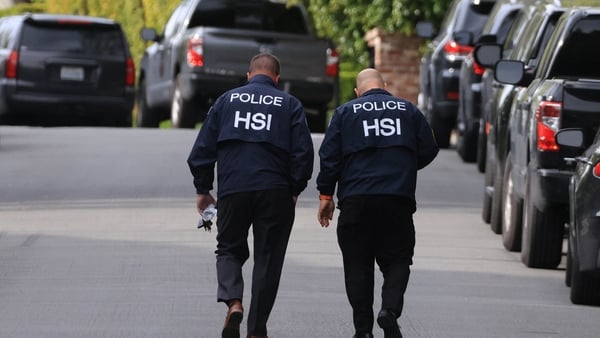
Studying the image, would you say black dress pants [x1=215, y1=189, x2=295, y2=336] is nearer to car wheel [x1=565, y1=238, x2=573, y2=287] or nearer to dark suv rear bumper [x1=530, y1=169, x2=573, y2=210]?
car wheel [x1=565, y1=238, x2=573, y2=287]

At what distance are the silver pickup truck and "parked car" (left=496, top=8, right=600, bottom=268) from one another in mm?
11862

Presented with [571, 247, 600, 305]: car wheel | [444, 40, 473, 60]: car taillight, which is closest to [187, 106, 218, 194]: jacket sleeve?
[571, 247, 600, 305]: car wheel

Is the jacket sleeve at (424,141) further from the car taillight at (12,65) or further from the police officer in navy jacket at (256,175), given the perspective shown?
the car taillight at (12,65)

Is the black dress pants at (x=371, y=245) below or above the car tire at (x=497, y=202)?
above

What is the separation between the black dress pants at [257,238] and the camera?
34.2 feet

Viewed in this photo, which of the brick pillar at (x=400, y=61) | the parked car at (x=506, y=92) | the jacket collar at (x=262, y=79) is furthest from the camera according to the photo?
the brick pillar at (x=400, y=61)

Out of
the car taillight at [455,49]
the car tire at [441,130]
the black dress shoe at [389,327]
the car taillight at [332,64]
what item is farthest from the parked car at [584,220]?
the car taillight at [332,64]

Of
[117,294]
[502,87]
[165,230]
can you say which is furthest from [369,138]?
[502,87]

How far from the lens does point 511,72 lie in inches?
591

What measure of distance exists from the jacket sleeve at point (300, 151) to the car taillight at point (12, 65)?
62.6 feet

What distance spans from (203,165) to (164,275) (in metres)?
3.03

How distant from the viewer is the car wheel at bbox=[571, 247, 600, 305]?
12453 millimetres

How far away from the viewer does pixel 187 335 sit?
10789mm

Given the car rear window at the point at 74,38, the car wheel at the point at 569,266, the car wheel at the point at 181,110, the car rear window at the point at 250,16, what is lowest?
the car wheel at the point at 181,110
